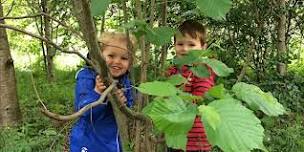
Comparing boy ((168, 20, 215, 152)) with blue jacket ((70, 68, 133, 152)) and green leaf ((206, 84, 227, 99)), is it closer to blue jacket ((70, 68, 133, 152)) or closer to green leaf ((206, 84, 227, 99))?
blue jacket ((70, 68, 133, 152))

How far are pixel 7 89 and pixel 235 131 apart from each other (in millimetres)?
4934

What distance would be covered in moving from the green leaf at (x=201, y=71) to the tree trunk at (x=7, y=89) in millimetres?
4222

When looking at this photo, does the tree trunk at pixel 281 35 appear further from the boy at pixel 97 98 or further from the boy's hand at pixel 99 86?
the boy's hand at pixel 99 86

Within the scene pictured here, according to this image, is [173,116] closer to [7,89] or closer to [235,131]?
[235,131]

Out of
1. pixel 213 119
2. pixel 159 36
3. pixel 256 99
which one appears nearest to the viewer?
pixel 213 119

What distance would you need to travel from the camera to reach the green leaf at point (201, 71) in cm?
153

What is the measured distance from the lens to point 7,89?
5621mm

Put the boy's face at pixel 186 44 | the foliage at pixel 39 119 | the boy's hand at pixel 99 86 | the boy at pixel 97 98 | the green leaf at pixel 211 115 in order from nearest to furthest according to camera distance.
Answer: the green leaf at pixel 211 115, the boy's hand at pixel 99 86, the boy at pixel 97 98, the boy's face at pixel 186 44, the foliage at pixel 39 119

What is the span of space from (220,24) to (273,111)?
4999 millimetres

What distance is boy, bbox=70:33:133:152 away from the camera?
1.93m

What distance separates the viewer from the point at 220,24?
6215 mm

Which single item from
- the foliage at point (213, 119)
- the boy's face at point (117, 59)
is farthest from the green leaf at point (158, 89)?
the boy's face at point (117, 59)

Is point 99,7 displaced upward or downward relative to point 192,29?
upward

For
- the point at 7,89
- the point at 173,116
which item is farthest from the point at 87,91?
the point at 7,89
